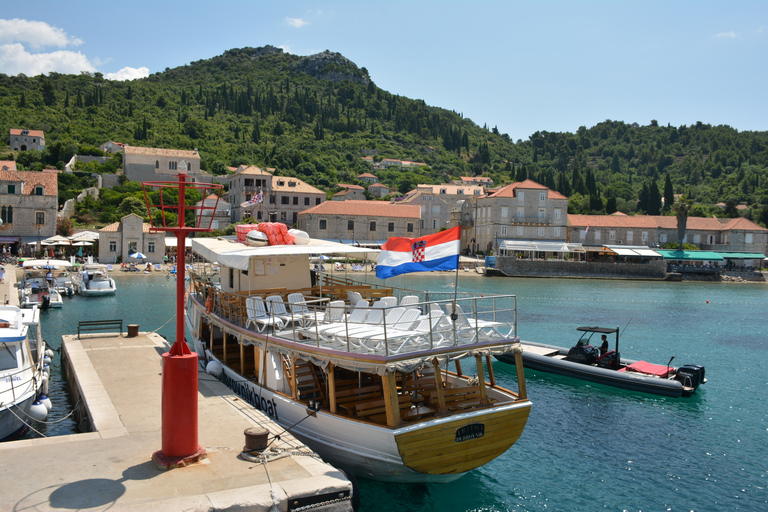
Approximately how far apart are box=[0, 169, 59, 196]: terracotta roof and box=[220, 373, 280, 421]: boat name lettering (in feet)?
210

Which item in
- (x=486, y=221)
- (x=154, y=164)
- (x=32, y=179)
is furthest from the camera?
(x=154, y=164)

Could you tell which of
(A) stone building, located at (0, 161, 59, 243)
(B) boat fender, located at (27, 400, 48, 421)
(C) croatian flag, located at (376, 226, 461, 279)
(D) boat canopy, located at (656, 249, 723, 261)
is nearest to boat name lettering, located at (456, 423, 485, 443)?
(C) croatian flag, located at (376, 226, 461, 279)

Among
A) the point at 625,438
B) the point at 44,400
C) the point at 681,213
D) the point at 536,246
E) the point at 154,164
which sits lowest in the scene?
the point at 625,438

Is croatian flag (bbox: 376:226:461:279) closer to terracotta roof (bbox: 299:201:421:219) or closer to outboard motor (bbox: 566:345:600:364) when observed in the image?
outboard motor (bbox: 566:345:600:364)

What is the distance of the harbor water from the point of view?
11734mm

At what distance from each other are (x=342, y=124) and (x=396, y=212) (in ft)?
383

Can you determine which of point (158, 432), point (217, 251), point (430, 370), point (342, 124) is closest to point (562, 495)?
point (430, 370)

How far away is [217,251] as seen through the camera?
14.9m

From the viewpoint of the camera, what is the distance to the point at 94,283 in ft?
144

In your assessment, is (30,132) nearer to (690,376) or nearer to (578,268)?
(578,268)

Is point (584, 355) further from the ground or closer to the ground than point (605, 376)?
further from the ground

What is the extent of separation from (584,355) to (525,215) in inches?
2504

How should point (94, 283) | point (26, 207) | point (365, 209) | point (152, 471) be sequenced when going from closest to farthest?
point (152, 471)
point (94, 283)
point (26, 207)
point (365, 209)

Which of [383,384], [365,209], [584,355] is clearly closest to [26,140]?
[365,209]
